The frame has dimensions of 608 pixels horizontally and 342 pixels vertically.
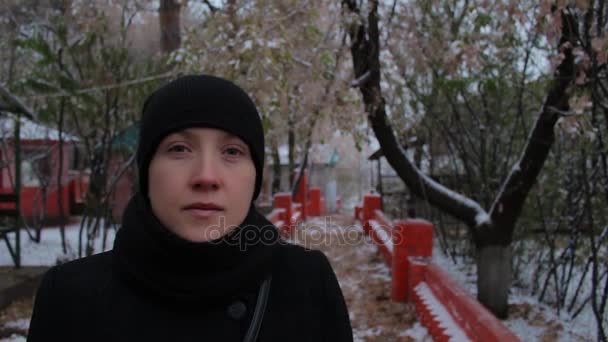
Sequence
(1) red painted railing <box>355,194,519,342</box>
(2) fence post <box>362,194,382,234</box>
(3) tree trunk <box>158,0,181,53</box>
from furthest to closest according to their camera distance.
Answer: (2) fence post <box>362,194,382,234</box> → (3) tree trunk <box>158,0,181,53</box> → (1) red painted railing <box>355,194,519,342</box>

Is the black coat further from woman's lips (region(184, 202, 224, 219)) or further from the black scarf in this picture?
woman's lips (region(184, 202, 224, 219))

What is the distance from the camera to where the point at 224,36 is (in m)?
4.62

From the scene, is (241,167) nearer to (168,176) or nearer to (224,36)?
(168,176)

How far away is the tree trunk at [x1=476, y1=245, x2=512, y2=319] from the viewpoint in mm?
5012

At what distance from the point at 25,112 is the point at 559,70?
6293mm

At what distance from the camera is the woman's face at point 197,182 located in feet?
3.86

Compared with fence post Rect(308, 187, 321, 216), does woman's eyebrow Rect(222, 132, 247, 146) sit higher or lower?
higher

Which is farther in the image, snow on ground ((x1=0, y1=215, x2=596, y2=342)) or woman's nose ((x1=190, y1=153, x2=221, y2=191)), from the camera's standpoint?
snow on ground ((x1=0, y1=215, x2=596, y2=342))

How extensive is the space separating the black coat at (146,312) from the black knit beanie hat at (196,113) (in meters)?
0.29

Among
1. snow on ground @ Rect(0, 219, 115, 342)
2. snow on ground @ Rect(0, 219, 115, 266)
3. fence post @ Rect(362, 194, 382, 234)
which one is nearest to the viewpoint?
snow on ground @ Rect(0, 219, 115, 342)

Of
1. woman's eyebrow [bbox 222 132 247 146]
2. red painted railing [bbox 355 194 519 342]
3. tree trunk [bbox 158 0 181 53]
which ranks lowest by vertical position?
red painted railing [bbox 355 194 519 342]

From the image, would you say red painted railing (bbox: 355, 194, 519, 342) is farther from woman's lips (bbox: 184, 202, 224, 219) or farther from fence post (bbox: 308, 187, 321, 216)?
fence post (bbox: 308, 187, 321, 216)

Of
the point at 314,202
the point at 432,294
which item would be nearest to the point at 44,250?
the point at 432,294

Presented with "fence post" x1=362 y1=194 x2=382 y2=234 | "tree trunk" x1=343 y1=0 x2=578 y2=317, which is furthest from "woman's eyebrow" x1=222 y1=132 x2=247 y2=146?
"fence post" x1=362 y1=194 x2=382 y2=234
